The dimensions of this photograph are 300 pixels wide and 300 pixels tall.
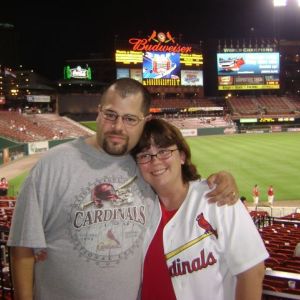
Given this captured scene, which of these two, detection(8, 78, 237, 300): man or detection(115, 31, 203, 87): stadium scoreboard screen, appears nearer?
detection(8, 78, 237, 300): man

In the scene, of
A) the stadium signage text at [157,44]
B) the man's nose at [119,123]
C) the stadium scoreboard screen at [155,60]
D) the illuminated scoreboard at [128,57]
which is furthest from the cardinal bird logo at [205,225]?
the stadium signage text at [157,44]

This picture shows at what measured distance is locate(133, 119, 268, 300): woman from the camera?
2.57 m

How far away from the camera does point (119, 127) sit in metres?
2.94

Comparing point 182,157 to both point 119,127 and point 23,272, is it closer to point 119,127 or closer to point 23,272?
point 119,127

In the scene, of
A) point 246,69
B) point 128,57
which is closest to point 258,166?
point 128,57

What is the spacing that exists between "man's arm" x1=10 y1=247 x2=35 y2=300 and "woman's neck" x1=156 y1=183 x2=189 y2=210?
1.01 meters

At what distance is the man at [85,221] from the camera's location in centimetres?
275

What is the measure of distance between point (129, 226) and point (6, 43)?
9940 centimetres

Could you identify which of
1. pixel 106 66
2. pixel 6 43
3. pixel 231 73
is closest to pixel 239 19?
pixel 231 73

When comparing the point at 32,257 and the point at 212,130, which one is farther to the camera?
the point at 212,130

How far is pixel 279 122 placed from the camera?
69.8 m

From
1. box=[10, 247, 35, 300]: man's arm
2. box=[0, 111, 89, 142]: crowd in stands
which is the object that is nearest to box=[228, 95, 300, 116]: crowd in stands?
box=[0, 111, 89, 142]: crowd in stands

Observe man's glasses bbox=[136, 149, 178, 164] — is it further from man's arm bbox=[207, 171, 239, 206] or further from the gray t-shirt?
man's arm bbox=[207, 171, 239, 206]

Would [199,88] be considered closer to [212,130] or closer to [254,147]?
[212,130]
